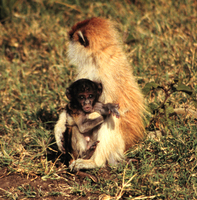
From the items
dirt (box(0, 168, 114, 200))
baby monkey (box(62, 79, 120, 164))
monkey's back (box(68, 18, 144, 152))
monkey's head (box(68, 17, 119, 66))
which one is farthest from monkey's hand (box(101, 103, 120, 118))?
dirt (box(0, 168, 114, 200))

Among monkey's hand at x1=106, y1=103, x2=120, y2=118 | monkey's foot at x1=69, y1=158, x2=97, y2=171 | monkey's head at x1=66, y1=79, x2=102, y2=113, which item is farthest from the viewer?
monkey's foot at x1=69, y1=158, x2=97, y2=171

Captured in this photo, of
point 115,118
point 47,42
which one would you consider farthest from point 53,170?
point 47,42

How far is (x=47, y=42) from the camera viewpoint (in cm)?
641

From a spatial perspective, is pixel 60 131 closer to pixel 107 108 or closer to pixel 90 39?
pixel 107 108

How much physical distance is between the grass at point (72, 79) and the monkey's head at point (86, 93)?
798mm

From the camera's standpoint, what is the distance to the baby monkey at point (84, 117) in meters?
3.73

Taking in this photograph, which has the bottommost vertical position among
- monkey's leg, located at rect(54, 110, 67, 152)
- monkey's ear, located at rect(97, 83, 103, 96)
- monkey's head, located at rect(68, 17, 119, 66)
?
monkey's leg, located at rect(54, 110, 67, 152)

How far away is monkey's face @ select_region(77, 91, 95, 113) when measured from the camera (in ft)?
12.3

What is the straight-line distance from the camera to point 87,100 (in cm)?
376

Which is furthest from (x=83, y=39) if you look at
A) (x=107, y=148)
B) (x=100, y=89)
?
(x=107, y=148)

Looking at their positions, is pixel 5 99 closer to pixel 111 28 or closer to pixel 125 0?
pixel 111 28

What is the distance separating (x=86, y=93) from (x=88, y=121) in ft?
1.13

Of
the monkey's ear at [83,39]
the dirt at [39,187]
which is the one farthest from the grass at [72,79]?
the monkey's ear at [83,39]

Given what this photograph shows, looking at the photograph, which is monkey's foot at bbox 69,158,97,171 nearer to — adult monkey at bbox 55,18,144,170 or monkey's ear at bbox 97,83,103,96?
adult monkey at bbox 55,18,144,170
